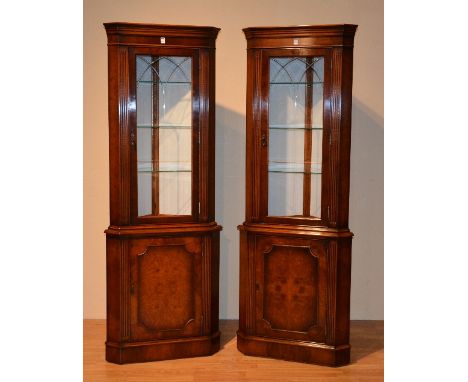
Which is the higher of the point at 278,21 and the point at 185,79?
the point at 278,21

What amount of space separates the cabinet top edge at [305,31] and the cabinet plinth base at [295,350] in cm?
201

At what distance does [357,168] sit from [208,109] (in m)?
1.47

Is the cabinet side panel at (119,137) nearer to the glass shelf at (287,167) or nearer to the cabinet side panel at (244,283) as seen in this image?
the cabinet side panel at (244,283)

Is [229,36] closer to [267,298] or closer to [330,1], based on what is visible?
[330,1]

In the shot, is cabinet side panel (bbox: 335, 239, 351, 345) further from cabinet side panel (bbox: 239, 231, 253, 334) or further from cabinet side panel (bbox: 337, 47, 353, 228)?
cabinet side panel (bbox: 239, 231, 253, 334)

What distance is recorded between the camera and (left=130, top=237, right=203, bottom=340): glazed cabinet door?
13.9 ft

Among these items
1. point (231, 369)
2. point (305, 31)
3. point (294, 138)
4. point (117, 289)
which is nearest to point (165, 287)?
point (117, 289)

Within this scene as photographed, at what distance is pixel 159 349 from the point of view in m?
4.30

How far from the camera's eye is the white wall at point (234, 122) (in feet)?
16.5

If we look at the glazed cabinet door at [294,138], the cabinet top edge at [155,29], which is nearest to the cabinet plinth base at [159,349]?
the glazed cabinet door at [294,138]

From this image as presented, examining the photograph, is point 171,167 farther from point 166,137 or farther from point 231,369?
point 231,369

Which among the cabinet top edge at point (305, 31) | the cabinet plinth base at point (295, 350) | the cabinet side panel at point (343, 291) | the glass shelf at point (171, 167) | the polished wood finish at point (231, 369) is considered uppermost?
the cabinet top edge at point (305, 31)

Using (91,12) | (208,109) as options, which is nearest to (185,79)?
(208,109)

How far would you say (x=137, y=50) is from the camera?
4.13 meters
